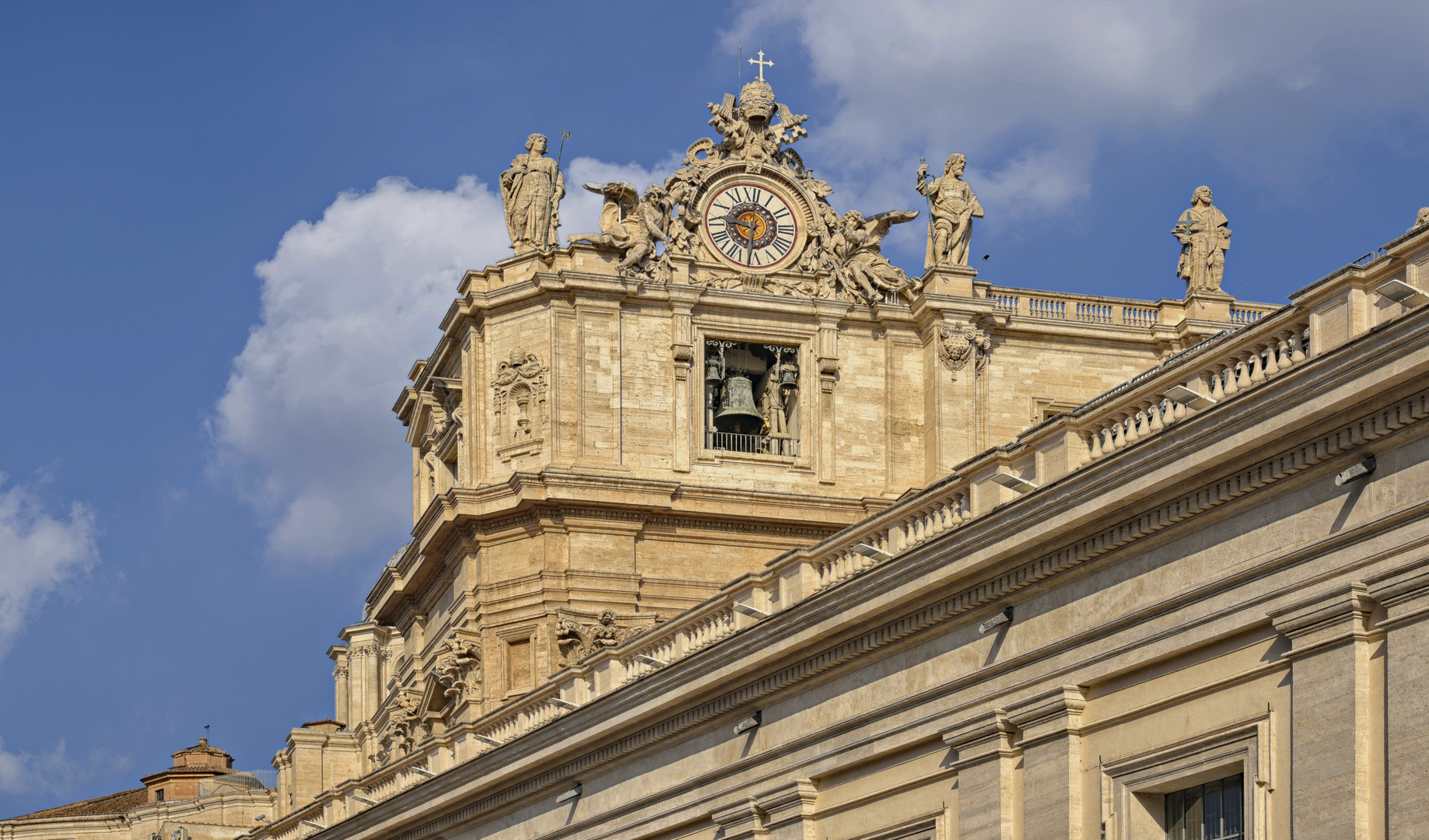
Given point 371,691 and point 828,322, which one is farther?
point 371,691

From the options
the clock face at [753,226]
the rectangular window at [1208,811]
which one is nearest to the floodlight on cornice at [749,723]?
the rectangular window at [1208,811]

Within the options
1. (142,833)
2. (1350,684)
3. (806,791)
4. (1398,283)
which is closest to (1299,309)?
(1398,283)

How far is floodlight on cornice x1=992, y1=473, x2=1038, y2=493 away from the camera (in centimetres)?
3025

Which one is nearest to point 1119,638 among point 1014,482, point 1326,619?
point 1014,482

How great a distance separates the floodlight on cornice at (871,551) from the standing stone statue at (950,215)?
26.9 metres

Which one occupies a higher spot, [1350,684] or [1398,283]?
[1398,283]

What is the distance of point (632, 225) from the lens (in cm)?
5950

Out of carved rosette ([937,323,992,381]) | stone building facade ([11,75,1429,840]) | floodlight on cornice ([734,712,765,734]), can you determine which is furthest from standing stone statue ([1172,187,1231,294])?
floodlight on cornice ([734,712,765,734])

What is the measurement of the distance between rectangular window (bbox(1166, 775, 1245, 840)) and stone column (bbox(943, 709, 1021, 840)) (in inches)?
86.2

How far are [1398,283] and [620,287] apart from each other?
114 feet

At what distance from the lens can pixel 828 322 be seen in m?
59.7

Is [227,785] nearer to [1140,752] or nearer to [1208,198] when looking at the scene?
[1208,198]

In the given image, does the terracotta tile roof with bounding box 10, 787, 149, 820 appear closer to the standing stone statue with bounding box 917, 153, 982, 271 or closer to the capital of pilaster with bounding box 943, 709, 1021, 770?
the standing stone statue with bounding box 917, 153, 982, 271

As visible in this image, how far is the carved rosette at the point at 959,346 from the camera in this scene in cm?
5941
